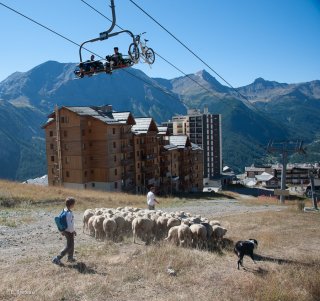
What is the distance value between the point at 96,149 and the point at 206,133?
408ft

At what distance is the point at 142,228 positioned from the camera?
1988 centimetres

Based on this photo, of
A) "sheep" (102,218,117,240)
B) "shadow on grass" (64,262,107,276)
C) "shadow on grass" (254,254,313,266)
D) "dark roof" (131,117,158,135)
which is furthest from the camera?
"dark roof" (131,117,158,135)

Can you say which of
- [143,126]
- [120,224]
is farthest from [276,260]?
[143,126]

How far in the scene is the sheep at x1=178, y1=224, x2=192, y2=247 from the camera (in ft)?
61.1

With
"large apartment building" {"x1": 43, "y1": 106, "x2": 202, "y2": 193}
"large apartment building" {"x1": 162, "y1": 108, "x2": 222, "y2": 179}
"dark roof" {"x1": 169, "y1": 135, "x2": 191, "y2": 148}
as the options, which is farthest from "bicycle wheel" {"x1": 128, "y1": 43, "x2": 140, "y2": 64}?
"large apartment building" {"x1": 162, "y1": 108, "x2": 222, "y2": 179}

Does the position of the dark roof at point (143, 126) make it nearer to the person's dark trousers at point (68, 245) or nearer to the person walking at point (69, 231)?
the person's dark trousers at point (68, 245)

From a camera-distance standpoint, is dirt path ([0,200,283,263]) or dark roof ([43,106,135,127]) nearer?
dirt path ([0,200,283,263])

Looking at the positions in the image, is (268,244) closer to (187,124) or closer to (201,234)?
(201,234)

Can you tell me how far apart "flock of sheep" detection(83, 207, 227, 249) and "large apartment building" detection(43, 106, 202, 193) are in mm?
52577

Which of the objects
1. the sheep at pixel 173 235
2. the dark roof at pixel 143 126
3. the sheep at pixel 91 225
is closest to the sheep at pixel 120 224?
the sheep at pixel 91 225

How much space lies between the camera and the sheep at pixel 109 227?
→ 2002cm

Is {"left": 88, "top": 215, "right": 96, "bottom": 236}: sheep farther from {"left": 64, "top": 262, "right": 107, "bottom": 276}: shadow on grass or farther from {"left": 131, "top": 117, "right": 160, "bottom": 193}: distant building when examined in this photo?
{"left": 131, "top": 117, "right": 160, "bottom": 193}: distant building

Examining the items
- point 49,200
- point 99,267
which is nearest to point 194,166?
point 49,200

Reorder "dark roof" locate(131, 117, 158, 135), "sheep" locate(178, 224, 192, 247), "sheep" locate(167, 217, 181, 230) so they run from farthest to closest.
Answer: "dark roof" locate(131, 117, 158, 135) → "sheep" locate(167, 217, 181, 230) → "sheep" locate(178, 224, 192, 247)
